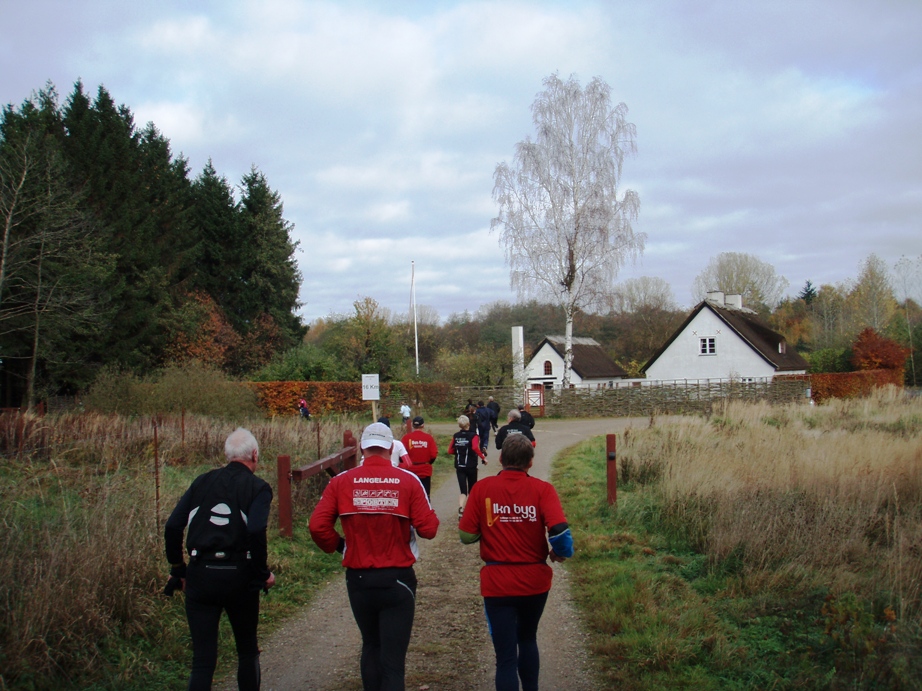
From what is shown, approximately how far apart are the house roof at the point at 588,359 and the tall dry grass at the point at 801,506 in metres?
44.8

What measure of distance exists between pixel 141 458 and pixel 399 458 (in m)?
6.35

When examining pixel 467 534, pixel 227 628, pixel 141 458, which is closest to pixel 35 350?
pixel 141 458

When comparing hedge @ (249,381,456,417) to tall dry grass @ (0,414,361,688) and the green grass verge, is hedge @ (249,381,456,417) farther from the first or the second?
the green grass verge

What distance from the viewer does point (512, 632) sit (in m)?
4.48

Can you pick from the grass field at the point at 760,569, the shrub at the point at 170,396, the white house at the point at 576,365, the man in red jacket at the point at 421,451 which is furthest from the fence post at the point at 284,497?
the white house at the point at 576,365

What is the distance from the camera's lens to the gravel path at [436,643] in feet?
17.7

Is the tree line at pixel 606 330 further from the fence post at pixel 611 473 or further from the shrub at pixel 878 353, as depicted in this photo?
the fence post at pixel 611 473

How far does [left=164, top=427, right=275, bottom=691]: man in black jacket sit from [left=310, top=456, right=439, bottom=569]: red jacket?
37 cm

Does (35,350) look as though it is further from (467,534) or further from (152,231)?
(467,534)

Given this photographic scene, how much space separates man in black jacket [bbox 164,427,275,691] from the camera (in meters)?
4.29

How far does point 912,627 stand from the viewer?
4957 mm

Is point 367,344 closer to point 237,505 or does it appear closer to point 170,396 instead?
point 170,396

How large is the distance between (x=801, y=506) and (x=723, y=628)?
9.75 ft

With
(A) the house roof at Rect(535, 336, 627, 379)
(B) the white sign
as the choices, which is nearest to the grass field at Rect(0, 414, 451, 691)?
(B) the white sign
